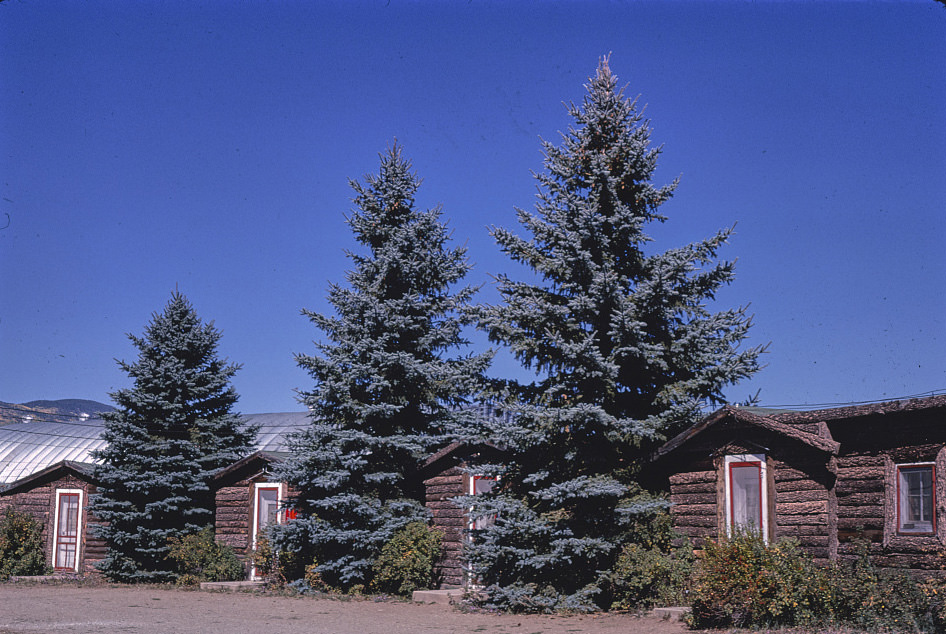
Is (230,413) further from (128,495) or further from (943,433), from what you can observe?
(943,433)

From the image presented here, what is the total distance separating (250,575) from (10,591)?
6936mm

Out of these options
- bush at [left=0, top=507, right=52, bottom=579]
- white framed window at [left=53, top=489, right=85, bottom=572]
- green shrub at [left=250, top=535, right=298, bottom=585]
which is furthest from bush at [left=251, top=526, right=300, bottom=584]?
bush at [left=0, top=507, right=52, bottom=579]

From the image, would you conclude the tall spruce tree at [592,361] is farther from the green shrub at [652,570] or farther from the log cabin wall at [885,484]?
the log cabin wall at [885,484]

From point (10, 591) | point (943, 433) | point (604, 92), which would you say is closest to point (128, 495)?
point (10, 591)

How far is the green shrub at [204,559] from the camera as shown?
2947 cm

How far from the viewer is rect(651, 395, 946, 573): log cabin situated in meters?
16.7

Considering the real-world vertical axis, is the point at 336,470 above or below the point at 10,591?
above

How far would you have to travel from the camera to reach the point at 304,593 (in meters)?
26.1

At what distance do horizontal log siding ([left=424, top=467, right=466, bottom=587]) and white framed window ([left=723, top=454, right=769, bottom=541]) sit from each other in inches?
309

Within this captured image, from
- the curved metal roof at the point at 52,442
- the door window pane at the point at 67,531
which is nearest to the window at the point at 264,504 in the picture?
the door window pane at the point at 67,531

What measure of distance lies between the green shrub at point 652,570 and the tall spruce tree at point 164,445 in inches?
649

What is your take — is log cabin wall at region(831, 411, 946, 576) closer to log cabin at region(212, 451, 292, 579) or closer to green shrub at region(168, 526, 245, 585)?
log cabin at region(212, 451, 292, 579)

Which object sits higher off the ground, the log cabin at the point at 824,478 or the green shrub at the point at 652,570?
the log cabin at the point at 824,478

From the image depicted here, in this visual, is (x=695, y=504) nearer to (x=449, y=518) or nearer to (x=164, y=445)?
(x=449, y=518)
